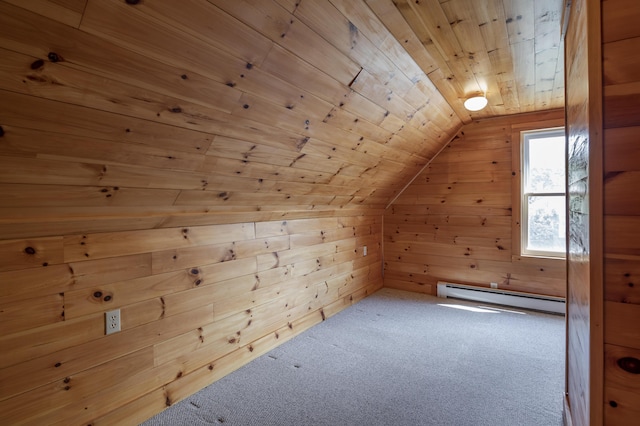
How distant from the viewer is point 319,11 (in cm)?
135

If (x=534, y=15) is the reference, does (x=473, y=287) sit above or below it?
below

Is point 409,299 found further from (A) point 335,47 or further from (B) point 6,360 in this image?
(B) point 6,360

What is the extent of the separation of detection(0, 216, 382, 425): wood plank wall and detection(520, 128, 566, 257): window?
2.63 metres

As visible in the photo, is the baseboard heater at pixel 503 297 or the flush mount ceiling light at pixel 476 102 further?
the baseboard heater at pixel 503 297

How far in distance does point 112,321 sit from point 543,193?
4.01 m

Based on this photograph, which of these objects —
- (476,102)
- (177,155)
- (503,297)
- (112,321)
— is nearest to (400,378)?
(112,321)

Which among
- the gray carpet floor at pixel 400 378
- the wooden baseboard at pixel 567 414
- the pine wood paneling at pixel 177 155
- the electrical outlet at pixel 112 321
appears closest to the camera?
the pine wood paneling at pixel 177 155

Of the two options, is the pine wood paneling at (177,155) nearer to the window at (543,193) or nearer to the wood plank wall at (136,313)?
the wood plank wall at (136,313)

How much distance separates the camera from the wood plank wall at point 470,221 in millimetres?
3562

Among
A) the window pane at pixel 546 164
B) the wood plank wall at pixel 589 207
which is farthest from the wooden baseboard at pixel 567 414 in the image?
the window pane at pixel 546 164

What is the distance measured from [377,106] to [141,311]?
1942mm

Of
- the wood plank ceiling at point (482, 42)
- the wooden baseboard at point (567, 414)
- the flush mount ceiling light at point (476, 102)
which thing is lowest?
the wooden baseboard at point (567, 414)

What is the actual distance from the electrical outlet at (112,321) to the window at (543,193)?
12.6 feet

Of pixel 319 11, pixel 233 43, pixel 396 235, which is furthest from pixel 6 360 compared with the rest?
pixel 396 235
